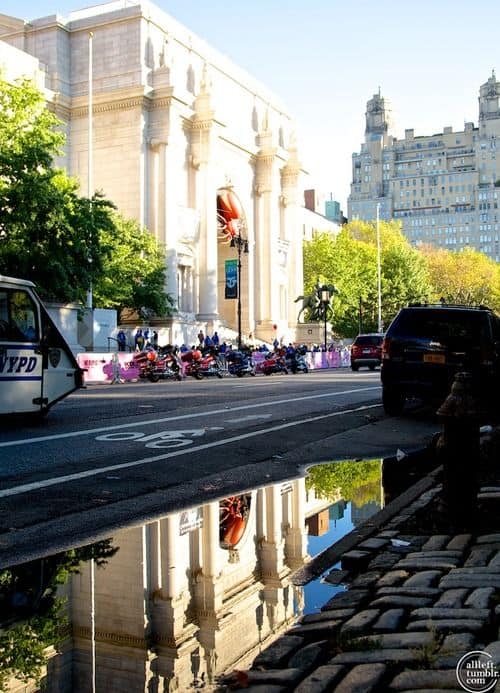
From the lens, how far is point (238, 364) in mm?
37406

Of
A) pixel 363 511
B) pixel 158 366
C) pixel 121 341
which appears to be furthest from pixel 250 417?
pixel 121 341

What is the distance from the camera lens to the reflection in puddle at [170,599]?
11.2 feet

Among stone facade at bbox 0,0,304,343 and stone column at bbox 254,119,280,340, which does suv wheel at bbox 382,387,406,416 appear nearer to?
stone facade at bbox 0,0,304,343

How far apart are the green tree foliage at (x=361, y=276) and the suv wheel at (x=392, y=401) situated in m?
62.1

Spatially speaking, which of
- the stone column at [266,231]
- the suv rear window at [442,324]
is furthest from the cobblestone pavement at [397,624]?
the stone column at [266,231]

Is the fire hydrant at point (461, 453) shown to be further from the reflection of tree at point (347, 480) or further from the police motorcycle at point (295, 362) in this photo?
the police motorcycle at point (295, 362)

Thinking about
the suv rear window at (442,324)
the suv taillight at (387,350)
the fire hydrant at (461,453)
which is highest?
the suv rear window at (442,324)

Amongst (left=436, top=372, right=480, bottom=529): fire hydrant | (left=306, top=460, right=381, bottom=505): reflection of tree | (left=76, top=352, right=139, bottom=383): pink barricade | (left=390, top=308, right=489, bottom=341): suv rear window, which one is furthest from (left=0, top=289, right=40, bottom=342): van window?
(left=76, top=352, right=139, bottom=383): pink barricade

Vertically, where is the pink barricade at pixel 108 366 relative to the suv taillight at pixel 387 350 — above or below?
below

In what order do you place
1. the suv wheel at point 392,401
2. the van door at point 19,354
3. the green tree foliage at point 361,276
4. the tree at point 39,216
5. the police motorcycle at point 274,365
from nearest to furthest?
the van door at point 19,354
the suv wheel at point 392,401
the tree at point 39,216
the police motorcycle at point 274,365
the green tree foliage at point 361,276

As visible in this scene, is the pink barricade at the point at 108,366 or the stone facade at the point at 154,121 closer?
the pink barricade at the point at 108,366

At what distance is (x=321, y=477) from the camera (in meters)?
8.56

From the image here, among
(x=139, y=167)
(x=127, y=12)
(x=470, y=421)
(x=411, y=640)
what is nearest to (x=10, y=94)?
(x=139, y=167)

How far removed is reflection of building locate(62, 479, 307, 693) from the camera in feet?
→ 11.3
